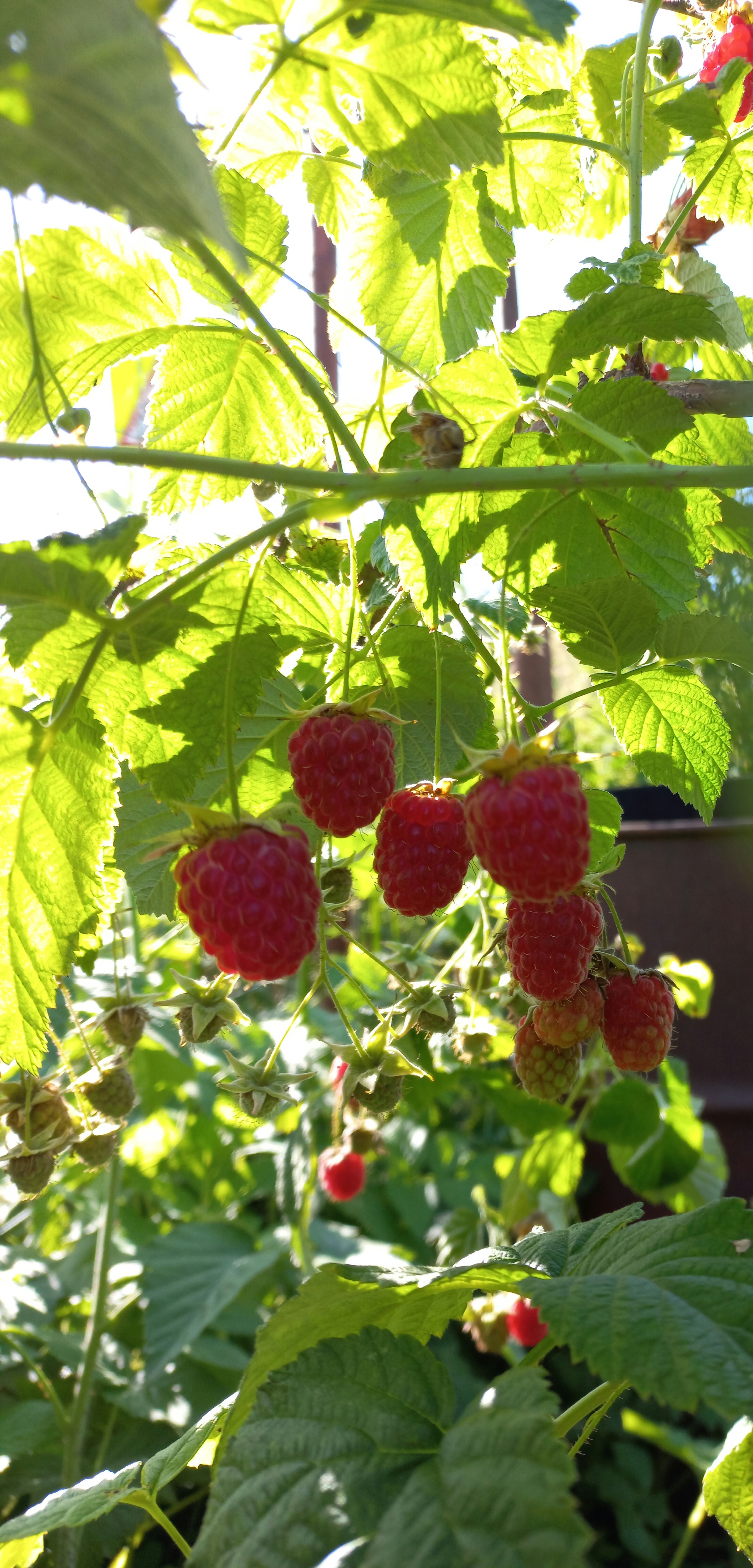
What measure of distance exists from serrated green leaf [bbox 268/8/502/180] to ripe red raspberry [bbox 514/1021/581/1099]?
0.64 metres

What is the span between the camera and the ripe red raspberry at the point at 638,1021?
0.80 meters

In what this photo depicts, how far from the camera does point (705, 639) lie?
71 centimetres

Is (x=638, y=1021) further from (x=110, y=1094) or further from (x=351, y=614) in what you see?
(x=110, y=1094)

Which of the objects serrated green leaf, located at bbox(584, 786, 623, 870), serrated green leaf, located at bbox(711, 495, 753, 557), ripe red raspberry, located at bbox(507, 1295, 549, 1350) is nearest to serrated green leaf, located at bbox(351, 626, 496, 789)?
serrated green leaf, located at bbox(584, 786, 623, 870)

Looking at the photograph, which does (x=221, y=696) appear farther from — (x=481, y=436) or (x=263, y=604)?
(x=481, y=436)

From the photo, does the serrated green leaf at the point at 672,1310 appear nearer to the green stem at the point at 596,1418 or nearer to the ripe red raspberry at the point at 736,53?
the green stem at the point at 596,1418

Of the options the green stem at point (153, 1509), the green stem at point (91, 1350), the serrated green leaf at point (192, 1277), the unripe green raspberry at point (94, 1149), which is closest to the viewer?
the green stem at point (153, 1509)

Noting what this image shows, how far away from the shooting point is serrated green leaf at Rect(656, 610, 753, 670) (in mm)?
699

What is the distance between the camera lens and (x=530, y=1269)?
0.68 meters

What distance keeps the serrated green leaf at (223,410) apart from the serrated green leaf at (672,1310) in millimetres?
616

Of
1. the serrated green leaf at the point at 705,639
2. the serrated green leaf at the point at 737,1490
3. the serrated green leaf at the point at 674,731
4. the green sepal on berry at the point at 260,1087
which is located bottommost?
the serrated green leaf at the point at 737,1490

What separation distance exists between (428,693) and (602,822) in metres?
0.18

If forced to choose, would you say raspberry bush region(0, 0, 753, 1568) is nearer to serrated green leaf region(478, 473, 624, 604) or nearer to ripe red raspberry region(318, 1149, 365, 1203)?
serrated green leaf region(478, 473, 624, 604)

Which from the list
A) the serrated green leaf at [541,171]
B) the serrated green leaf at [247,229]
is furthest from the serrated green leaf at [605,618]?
the serrated green leaf at [541,171]
